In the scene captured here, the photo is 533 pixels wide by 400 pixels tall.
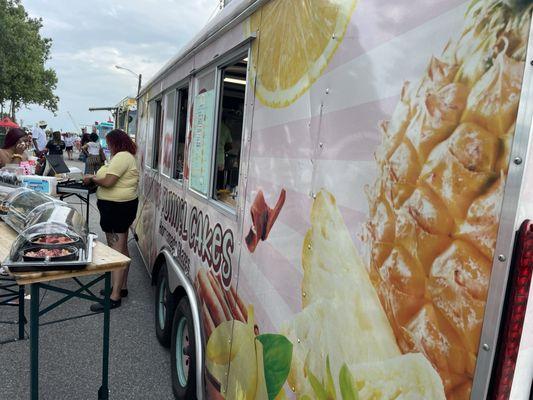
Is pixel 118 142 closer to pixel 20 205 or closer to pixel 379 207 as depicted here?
pixel 20 205

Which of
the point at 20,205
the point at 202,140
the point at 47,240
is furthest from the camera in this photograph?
the point at 20,205

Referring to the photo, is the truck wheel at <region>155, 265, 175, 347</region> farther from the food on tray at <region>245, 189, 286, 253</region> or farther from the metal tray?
the food on tray at <region>245, 189, 286, 253</region>

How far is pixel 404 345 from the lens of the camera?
1050 millimetres

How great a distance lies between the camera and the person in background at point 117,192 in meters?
4.38

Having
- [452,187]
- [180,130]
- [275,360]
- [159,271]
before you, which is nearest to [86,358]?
[159,271]

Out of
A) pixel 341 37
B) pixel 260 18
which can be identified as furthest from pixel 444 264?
pixel 260 18

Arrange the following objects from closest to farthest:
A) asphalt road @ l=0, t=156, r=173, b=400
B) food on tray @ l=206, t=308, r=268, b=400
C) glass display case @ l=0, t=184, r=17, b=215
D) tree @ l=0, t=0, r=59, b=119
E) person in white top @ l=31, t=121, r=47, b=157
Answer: food on tray @ l=206, t=308, r=268, b=400, asphalt road @ l=0, t=156, r=173, b=400, glass display case @ l=0, t=184, r=17, b=215, person in white top @ l=31, t=121, r=47, b=157, tree @ l=0, t=0, r=59, b=119

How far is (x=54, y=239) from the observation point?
8.47 feet

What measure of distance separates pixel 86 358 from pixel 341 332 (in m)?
3.01

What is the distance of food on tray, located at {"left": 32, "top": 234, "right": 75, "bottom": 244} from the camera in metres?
2.53

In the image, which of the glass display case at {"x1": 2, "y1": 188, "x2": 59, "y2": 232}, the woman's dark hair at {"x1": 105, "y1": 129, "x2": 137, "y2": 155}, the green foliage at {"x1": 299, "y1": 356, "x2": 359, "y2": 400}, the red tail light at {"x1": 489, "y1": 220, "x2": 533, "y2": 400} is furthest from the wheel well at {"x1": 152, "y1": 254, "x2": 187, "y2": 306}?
the red tail light at {"x1": 489, "y1": 220, "x2": 533, "y2": 400}

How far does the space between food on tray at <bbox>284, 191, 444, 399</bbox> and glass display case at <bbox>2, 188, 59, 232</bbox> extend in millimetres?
Result: 2553

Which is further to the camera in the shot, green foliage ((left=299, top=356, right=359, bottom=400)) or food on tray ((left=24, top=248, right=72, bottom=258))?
food on tray ((left=24, top=248, right=72, bottom=258))

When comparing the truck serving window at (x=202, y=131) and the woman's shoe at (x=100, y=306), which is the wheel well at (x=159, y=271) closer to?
the woman's shoe at (x=100, y=306)
